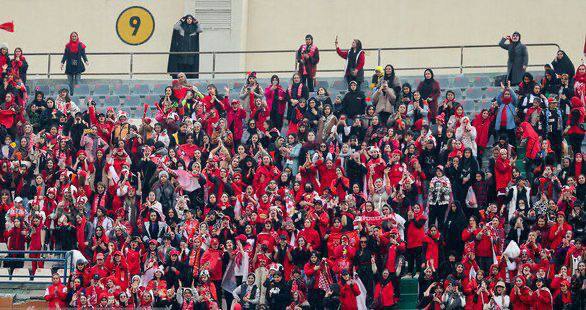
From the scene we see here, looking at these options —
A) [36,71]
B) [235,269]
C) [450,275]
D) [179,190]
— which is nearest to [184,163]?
[179,190]

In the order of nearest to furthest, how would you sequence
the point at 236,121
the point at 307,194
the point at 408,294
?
the point at 408,294 < the point at 307,194 < the point at 236,121

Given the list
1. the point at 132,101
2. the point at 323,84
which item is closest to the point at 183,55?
the point at 132,101

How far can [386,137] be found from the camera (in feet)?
129

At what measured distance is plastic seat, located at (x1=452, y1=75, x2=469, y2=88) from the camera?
141 feet

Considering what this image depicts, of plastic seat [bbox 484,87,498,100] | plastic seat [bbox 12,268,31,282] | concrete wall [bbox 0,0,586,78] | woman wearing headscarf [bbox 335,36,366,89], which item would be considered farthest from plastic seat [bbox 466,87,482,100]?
plastic seat [bbox 12,268,31,282]

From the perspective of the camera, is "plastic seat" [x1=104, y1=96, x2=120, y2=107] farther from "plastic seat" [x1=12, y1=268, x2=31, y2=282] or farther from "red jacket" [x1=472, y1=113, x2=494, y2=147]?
"red jacket" [x1=472, y1=113, x2=494, y2=147]

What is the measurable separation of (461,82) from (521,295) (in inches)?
329

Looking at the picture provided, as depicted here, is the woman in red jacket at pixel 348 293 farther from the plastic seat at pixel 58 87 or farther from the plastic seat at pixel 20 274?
the plastic seat at pixel 58 87

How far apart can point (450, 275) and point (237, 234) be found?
13.3 feet

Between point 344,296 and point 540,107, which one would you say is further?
point 540,107

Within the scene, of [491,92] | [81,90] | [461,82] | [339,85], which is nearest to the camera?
[491,92]

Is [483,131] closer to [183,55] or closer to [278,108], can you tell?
[278,108]

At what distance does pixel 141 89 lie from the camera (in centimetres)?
4522

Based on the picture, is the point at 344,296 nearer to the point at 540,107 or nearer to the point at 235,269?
the point at 235,269
